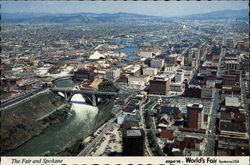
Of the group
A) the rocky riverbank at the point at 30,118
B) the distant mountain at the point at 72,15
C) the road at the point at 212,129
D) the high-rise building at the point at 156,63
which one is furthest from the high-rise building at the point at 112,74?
the road at the point at 212,129

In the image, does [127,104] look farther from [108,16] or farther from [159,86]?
[108,16]

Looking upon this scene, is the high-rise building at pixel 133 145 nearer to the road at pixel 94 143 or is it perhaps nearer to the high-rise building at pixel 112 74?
the road at pixel 94 143

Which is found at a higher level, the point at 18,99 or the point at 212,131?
the point at 18,99

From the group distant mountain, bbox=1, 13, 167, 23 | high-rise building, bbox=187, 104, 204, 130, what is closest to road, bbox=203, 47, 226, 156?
high-rise building, bbox=187, 104, 204, 130

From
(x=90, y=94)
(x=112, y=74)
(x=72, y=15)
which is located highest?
(x=72, y=15)

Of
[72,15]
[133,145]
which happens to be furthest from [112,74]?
[72,15]
